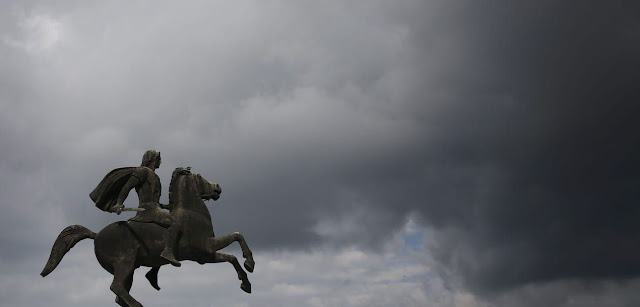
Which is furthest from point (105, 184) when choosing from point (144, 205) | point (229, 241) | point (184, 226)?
point (229, 241)

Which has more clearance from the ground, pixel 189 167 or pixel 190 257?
pixel 189 167

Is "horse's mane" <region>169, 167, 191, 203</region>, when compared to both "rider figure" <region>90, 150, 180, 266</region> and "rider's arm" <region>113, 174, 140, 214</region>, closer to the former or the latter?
"rider figure" <region>90, 150, 180, 266</region>

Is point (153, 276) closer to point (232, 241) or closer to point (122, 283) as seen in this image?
point (122, 283)

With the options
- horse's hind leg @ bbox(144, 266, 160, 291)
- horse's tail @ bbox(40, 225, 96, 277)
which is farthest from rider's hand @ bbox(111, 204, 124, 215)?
horse's hind leg @ bbox(144, 266, 160, 291)

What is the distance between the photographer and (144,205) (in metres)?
16.7

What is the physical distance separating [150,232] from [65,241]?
2.15 meters

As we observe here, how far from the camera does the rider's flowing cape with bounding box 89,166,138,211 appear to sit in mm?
16672

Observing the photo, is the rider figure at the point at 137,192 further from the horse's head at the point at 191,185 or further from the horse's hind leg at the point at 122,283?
the horse's hind leg at the point at 122,283

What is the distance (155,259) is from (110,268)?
101 cm

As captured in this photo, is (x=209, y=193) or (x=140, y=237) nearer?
(x=140, y=237)

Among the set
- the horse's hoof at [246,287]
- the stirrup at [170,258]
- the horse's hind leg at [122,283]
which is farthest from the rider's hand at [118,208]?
the horse's hoof at [246,287]

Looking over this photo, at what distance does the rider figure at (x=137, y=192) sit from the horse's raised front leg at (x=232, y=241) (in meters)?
0.93

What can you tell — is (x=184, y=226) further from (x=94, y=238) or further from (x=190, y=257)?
(x=94, y=238)

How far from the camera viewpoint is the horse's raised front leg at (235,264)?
666 inches
